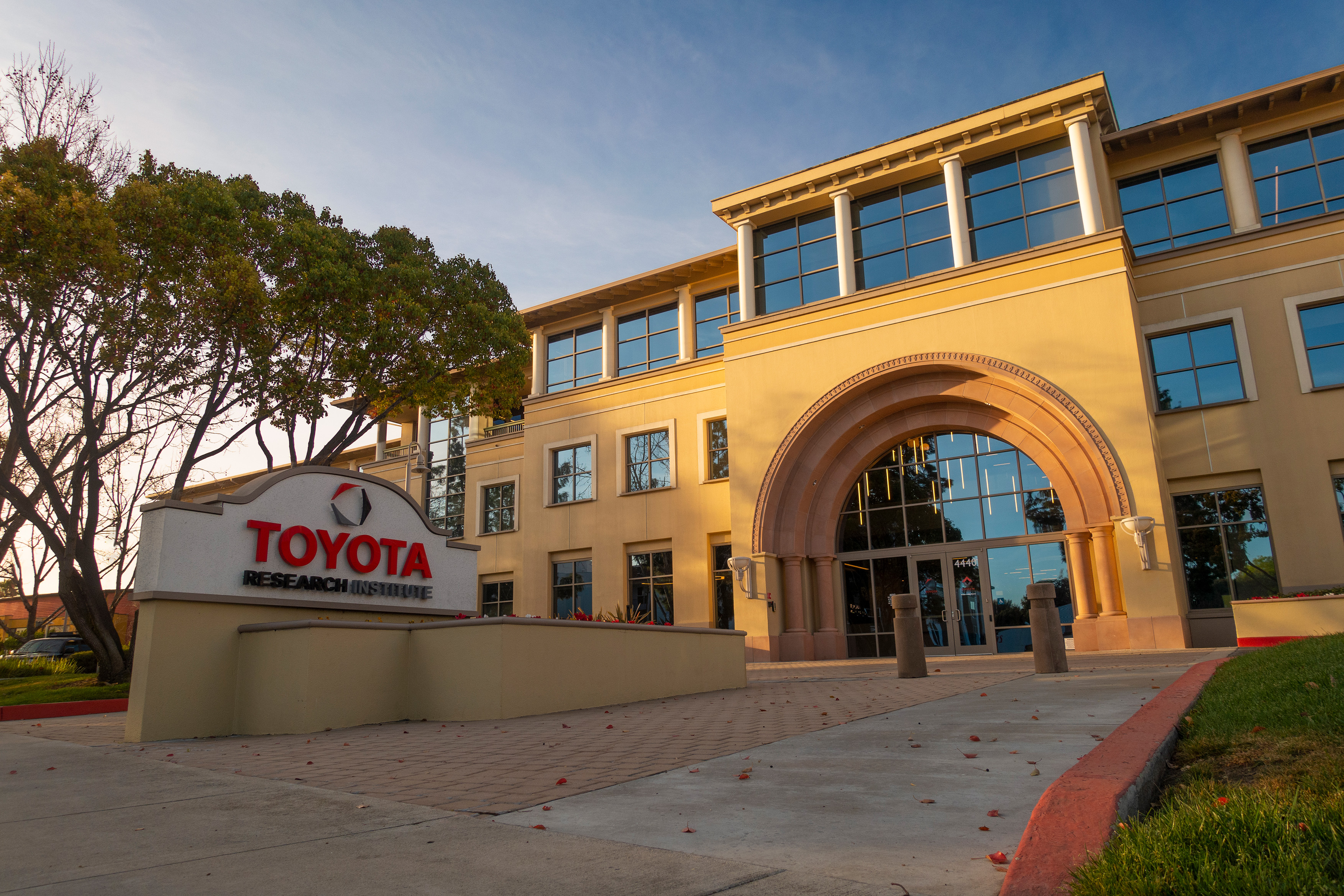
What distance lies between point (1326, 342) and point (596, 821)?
2135 centimetres

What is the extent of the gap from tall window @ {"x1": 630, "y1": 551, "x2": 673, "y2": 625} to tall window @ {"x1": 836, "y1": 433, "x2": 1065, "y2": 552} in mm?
5908

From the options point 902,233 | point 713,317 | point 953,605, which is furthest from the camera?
point 713,317

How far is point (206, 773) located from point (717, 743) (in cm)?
409

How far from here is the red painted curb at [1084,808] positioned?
281 centimetres

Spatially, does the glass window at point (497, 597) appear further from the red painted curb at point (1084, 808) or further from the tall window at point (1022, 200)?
the red painted curb at point (1084, 808)

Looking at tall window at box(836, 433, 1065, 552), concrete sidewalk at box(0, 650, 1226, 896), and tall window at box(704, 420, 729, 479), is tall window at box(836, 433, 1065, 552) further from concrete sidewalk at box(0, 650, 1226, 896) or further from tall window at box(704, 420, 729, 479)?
concrete sidewalk at box(0, 650, 1226, 896)

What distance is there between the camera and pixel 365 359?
20016 mm

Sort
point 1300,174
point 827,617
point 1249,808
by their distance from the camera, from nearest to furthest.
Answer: point 1249,808
point 1300,174
point 827,617

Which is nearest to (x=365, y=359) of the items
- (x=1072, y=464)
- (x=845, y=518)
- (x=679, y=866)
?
(x=845, y=518)

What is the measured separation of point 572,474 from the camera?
28.8 meters

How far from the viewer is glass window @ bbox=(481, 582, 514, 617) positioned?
30078 mm

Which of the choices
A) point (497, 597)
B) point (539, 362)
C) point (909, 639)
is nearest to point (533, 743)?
point (909, 639)

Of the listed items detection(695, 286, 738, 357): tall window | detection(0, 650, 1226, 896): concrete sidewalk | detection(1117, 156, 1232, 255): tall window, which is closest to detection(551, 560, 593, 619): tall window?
detection(695, 286, 738, 357): tall window

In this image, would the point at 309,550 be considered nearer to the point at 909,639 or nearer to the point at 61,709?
the point at 61,709
